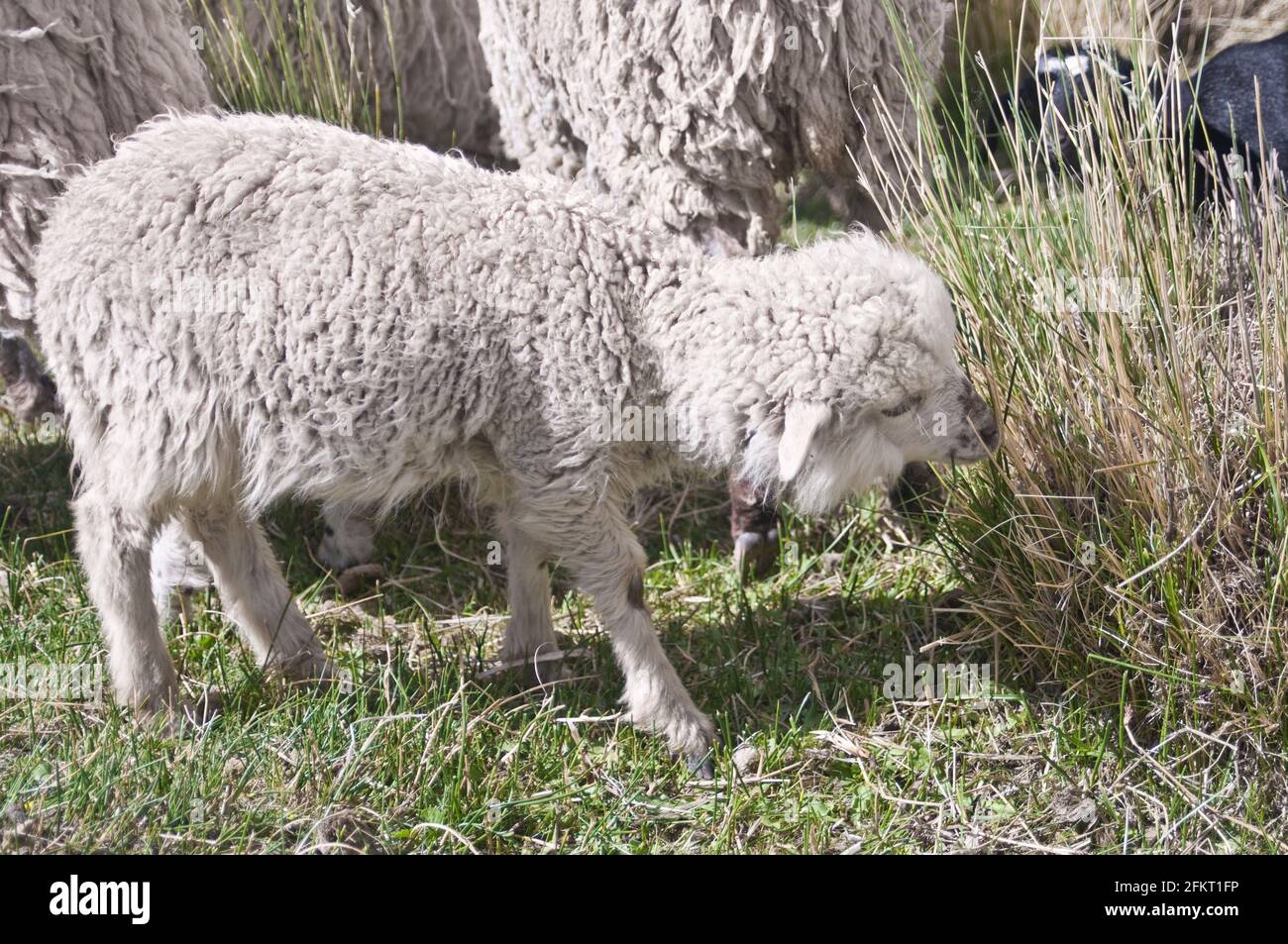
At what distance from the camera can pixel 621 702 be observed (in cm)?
393

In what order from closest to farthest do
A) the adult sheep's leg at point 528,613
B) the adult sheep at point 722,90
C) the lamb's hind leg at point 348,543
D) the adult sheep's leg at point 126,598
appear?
the adult sheep's leg at point 126,598
the adult sheep at point 722,90
the adult sheep's leg at point 528,613
the lamb's hind leg at point 348,543

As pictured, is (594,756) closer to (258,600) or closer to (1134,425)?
(258,600)

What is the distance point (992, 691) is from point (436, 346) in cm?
190

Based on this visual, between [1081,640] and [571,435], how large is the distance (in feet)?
5.08

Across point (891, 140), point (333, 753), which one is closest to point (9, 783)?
point (333, 753)

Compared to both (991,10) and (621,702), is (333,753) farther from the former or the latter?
(991,10)

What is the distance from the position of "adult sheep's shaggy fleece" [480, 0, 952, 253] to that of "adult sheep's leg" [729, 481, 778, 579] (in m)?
0.93

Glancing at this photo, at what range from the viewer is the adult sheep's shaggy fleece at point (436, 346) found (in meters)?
3.38

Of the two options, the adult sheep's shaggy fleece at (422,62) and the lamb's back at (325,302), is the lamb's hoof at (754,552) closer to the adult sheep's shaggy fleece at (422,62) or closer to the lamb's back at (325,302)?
the lamb's back at (325,302)

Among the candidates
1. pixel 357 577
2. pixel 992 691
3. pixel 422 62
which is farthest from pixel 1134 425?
pixel 422 62

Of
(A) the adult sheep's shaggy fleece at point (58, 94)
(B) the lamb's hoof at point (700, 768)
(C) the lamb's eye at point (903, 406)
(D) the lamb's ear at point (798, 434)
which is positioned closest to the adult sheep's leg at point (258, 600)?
(A) the adult sheep's shaggy fleece at point (58, 94)

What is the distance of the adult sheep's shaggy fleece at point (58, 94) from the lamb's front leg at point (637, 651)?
1868mm

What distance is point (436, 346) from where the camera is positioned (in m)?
3.39

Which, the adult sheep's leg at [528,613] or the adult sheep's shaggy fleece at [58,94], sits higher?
the adult sheep's shaggy fleece at [58,94]
